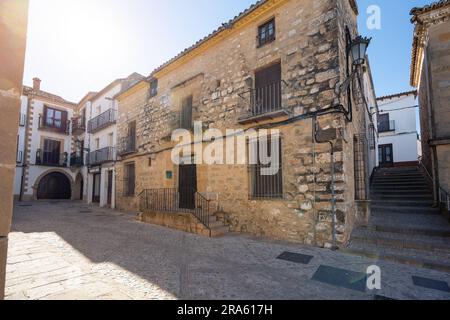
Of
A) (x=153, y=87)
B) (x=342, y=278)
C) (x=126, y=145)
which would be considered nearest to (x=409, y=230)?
(x=342, y=278)

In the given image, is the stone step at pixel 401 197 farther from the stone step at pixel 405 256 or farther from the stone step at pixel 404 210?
the stone step at pixel 405 256

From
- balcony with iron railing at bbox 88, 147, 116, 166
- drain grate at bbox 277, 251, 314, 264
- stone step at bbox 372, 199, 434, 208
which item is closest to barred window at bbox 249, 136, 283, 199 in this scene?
drain grate at bbox 277, 251, 314, 264

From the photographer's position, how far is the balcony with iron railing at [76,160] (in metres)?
17.5

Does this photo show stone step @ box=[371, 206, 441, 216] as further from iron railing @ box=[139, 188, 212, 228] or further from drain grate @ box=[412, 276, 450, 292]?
iron railing @ box=[139, 188, 212, 228]

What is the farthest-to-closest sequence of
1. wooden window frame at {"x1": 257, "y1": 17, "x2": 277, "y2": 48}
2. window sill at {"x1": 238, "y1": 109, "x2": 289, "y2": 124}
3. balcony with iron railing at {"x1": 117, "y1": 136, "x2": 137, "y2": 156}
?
balcony with iron railing at {"x1": 117, "y1": 136, "x2": 137, "y2": 156}, wooden window frame at {"x1": 257, "y1": 17, "x2": 277, "y2": 48}, window sill at {"x1": 238, "y1": 109, "x2": 289, "y2": 124}

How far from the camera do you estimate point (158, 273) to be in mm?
3475

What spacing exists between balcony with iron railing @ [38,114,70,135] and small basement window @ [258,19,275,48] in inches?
722

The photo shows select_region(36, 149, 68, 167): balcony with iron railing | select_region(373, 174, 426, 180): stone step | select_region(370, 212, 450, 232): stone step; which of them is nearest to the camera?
select_region(370, 212, 450, 232): stone step

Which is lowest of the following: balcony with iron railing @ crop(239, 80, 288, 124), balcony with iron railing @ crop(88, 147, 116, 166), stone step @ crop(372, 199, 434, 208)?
stone step @ crop(372, 199, 434, 208)

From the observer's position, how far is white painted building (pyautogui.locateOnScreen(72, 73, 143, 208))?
44.1 ft

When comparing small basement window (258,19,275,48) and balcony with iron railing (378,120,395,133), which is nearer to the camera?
small basement window (258,19,275,48)
